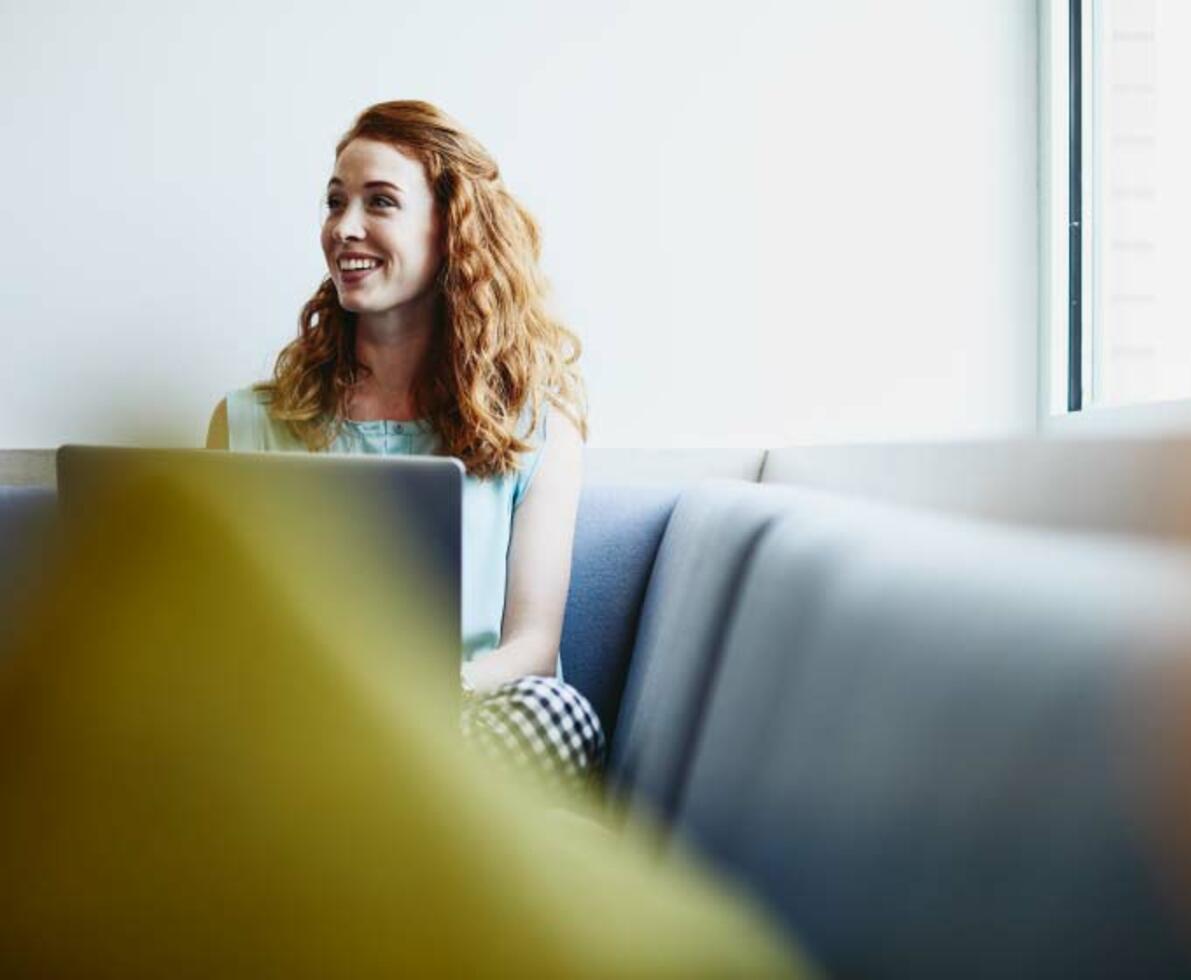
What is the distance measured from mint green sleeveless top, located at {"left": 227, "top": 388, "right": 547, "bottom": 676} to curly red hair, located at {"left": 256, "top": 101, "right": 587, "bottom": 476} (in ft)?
0.06

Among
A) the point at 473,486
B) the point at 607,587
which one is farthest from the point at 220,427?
the point at 607,587

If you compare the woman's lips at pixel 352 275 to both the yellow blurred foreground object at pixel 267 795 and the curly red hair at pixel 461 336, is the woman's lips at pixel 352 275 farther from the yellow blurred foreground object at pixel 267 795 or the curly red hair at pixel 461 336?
the yellow blurred foreground object at pixel 267 795

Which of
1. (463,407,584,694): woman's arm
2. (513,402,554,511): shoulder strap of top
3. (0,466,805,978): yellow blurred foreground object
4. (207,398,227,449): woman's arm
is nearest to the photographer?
(0,466,805,978): yellow blurred foreground object

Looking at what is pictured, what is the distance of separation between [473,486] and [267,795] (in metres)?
0.80

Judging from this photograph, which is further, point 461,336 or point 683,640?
point 461,336

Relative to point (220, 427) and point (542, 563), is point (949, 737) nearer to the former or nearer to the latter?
point (542, 563)

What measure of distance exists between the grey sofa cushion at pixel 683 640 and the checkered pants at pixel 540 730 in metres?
0.05

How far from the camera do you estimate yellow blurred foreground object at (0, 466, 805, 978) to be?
1.71 feet

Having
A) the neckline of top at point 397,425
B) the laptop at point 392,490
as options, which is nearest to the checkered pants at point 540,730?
the laptop at point 392,490

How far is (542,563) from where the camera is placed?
4.53ft

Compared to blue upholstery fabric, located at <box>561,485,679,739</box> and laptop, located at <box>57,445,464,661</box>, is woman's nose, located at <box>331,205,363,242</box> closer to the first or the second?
blue upholstery fabric, located at <box>561,485,679,739</box>

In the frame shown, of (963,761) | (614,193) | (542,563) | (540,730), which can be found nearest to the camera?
(963,761)

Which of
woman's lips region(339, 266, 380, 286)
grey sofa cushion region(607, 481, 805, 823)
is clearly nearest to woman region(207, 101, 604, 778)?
woman's lips region(339, 266, 380, 286)

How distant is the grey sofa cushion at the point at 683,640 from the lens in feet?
3.14
